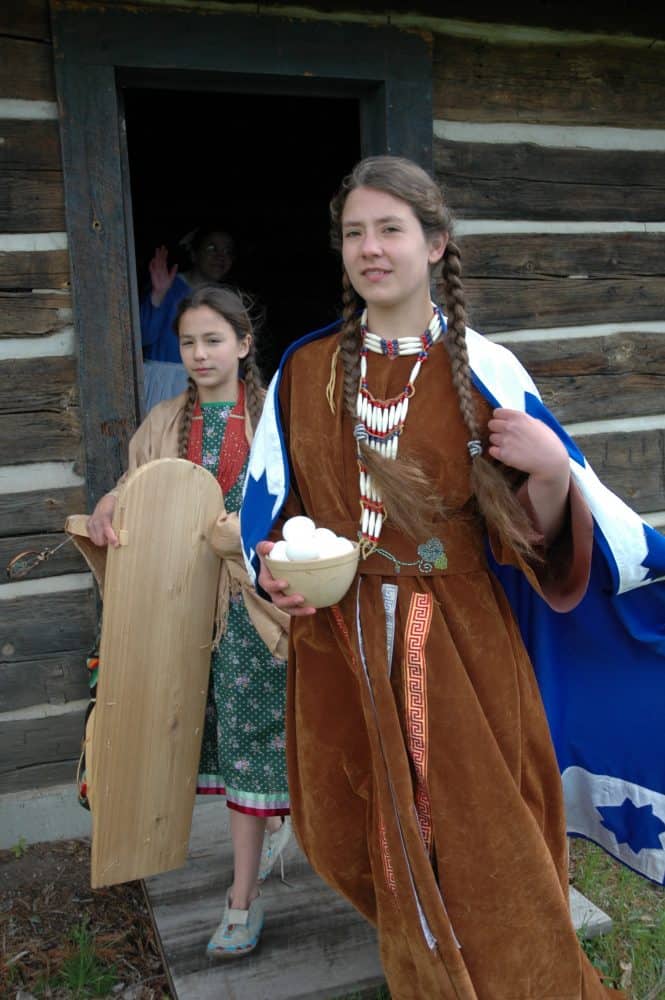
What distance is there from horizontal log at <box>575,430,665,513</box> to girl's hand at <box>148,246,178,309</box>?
2.23 m

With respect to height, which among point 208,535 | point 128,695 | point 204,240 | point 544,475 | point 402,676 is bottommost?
point 128,695

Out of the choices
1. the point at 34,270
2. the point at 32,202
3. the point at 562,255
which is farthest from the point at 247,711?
the point at 562,255

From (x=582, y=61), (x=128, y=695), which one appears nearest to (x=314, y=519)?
(x=128, y=695)

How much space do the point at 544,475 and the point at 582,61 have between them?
2438 millimetres

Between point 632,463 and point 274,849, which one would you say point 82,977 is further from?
point 632,463

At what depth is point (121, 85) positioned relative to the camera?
304 cm

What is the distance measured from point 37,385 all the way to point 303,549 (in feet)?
5.19

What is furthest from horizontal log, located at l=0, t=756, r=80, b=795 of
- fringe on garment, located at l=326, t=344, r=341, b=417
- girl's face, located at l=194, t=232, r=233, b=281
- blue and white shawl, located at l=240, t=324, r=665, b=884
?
girl's face, located at l=194, t=232, r=233, b=281

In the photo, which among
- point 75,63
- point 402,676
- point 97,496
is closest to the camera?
point 402,676

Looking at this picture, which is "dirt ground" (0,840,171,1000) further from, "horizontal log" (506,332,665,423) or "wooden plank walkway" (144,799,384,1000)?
"horizontal log" (506,332,665,423)

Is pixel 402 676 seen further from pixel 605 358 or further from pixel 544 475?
pixel 605 358

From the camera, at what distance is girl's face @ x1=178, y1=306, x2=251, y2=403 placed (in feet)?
8.30

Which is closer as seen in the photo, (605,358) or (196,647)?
(196,647)

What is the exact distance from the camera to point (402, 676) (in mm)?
1972
